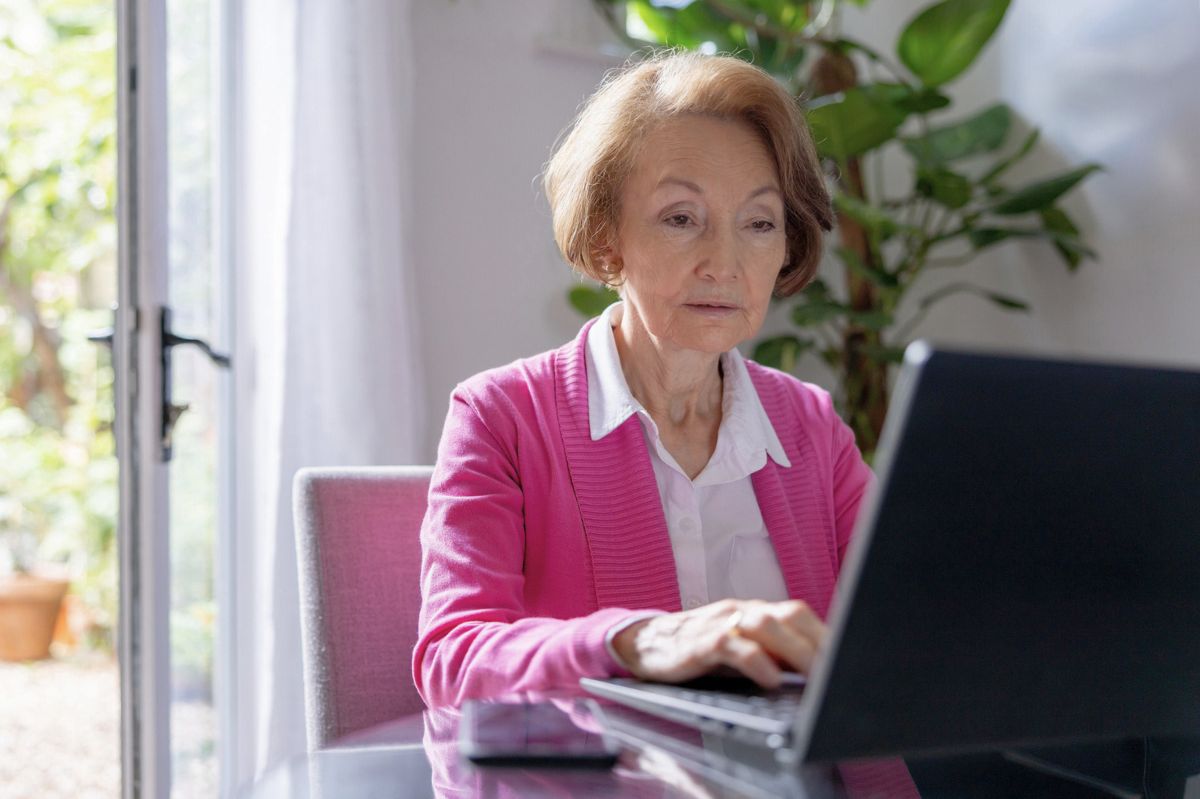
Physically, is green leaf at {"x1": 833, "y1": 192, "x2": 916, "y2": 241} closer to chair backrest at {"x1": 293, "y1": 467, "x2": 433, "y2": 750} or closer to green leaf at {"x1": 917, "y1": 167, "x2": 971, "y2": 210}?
green leaf at {"x1": 917, "y1": 167, "x2": 971, "y2": 210}

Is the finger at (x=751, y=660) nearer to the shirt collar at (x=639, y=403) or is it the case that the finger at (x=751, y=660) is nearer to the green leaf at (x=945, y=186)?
the shirt collar at (x=639, y=403)

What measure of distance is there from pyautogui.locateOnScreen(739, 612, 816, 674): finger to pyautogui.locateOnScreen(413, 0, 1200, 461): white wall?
166 centimetres

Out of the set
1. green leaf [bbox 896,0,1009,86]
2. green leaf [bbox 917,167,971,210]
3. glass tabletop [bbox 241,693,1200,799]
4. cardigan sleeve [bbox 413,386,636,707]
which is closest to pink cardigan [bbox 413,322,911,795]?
cardigan sleeve [bbox 413,386,636,707]

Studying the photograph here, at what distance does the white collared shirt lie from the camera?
130 cm

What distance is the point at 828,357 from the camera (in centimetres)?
255

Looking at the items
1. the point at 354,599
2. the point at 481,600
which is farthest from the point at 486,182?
the point at 481,600

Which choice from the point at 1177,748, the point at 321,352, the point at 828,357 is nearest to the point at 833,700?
the point at 1177,748

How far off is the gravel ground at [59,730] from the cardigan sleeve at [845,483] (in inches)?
91.7

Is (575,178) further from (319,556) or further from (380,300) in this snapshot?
(380,300)

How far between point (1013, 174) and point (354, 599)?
6.22 feet

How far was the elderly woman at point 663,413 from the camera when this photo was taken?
123cm

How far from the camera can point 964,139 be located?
242cm

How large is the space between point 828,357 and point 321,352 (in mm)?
1102

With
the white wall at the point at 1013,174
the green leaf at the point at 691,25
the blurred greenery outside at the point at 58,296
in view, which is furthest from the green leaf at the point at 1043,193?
the blurred greenery outside at the point at 58,296
